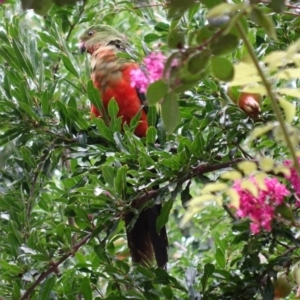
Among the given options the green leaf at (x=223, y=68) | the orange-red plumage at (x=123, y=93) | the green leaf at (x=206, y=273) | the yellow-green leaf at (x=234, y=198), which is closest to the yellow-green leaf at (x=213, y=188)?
the yellow-green leaf at (x=234, y=198)

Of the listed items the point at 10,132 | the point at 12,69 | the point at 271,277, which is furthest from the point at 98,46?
the point at 271,277

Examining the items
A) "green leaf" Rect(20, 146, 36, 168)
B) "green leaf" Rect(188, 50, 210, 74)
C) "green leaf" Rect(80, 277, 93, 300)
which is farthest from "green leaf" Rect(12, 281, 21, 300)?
"green leaf" Rect(188, 50, 210, 74)

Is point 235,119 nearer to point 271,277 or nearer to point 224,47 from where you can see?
point 271,277

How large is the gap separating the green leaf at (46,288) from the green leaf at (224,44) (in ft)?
2.58

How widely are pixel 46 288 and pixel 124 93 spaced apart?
86 cm

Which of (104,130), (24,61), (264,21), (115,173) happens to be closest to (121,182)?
(115,173)

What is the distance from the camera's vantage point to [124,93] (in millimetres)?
2020

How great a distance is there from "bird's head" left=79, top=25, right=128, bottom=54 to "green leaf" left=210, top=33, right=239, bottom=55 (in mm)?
1494

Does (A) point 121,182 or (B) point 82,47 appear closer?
(A) point 121,182

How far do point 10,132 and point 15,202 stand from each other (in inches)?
6.5

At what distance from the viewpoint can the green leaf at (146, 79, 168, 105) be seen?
0.69m

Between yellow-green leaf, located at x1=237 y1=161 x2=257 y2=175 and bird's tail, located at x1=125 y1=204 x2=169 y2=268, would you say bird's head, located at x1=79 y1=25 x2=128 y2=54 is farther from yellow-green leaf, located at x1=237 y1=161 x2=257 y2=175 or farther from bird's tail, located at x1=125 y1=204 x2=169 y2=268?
yellow-green leaf, located at x1=237 y1=161 x2=257 y2=175

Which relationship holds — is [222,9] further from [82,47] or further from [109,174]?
[82,47]

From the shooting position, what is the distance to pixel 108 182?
1270 mm
